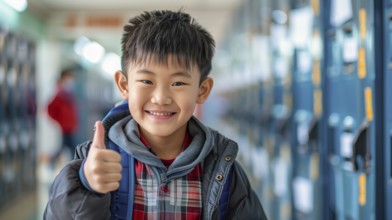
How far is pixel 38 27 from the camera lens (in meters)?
11.5

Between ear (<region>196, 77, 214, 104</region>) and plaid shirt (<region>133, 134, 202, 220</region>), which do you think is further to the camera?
ear (<region>196, 77, 214, 104</region>)

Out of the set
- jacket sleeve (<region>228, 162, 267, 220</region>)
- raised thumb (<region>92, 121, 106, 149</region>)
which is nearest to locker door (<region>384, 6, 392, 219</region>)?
jacket sleeve (<region>228, 162, 267, 220</region>)

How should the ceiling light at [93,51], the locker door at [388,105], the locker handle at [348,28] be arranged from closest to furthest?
1. the locker door at [388,105]
2. the locker handle at [348,28]
3. the ceiling light at [93,51]

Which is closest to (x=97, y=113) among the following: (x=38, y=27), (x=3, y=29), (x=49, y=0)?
(x=38, y=27)

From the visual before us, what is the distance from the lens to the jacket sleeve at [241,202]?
1.57 m

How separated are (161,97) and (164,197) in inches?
10.6

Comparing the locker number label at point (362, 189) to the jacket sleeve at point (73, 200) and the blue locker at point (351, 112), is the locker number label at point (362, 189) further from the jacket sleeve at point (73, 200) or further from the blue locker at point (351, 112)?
the jacket sleeve at point (73, 200)

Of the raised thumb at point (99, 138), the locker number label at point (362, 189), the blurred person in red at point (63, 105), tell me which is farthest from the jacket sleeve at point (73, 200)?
the blurred person in red at point (63, 105)

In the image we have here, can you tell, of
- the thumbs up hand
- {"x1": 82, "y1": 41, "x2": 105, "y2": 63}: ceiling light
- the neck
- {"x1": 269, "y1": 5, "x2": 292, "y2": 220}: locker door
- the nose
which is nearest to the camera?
the thumbs up hand

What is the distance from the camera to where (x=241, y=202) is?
5.20 ft

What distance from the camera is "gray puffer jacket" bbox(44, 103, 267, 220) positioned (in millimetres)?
1403

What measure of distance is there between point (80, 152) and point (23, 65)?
6.11 metres

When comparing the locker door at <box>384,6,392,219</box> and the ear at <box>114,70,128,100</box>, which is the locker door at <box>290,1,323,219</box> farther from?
the ear at <box>114,70,128,100</box>

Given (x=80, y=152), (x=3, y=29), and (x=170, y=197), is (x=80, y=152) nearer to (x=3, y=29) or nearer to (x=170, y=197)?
(x=170, y=197)
